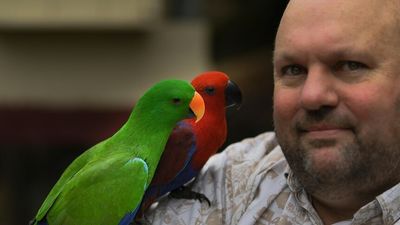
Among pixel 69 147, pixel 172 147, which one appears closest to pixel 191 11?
pixel 69 147

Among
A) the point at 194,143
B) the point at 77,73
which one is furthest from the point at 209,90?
the point at 77,73

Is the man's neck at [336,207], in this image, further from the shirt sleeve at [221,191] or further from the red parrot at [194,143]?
the red parrot at [194,143]

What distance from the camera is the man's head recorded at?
1957mm

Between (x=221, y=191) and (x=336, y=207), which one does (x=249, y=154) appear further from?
(x=336, y=207)

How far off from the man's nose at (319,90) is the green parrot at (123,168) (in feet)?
1.07

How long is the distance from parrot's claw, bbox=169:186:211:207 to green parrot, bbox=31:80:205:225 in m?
0.19

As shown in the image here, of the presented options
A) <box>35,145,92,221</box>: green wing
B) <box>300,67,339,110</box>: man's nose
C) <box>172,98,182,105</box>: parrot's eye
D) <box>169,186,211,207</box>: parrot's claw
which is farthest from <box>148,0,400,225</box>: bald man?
<box>35,145,92,221</box>: green wing

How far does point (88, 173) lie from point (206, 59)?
6071 mm

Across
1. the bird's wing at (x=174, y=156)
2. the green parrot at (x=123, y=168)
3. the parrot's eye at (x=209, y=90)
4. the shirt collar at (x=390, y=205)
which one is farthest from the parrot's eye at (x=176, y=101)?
the shirt collar at (x=390, y=205)

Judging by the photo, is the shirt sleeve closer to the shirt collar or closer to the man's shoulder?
the man's shoulder

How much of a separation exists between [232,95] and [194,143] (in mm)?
223

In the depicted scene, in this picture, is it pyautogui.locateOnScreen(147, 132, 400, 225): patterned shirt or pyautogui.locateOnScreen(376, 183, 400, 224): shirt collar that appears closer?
pyautogui.locateOnScreen(376, 183, 400, 224): shirt collar

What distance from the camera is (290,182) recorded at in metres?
2.23

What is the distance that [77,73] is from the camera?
7801 millimetres
